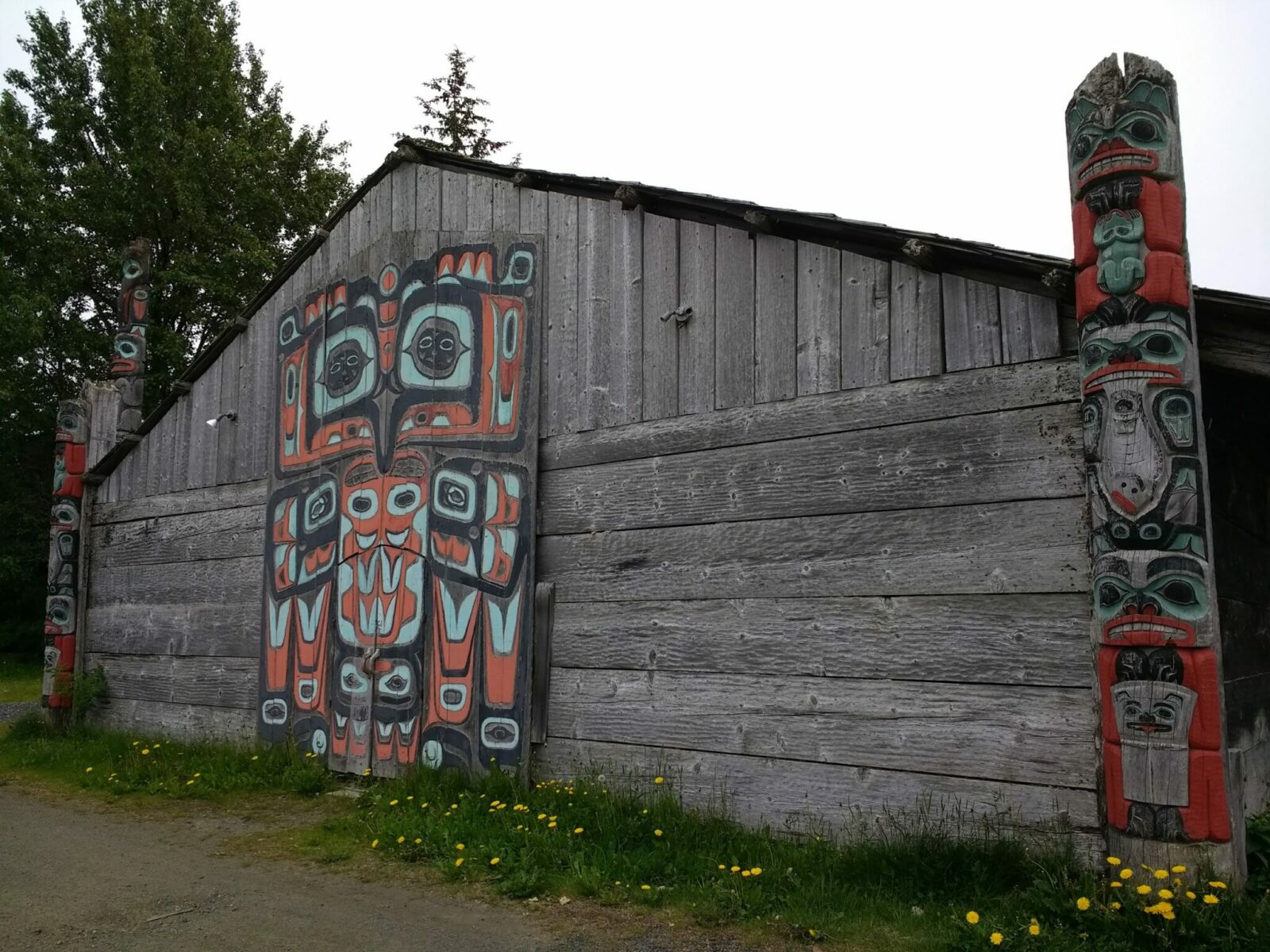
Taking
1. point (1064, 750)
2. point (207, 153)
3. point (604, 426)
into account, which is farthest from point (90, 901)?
point (207, 153)

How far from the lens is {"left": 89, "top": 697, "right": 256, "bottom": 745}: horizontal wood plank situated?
935cm

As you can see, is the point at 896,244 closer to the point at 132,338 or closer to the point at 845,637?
the point at 845,637

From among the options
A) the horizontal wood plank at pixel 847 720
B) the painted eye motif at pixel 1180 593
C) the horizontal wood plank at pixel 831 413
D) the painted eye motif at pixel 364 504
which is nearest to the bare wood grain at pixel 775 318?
the horizontal wood plank at pixel 831 413

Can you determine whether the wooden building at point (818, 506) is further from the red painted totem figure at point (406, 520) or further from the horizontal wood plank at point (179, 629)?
the horizontal wood plank at point (179, 629)

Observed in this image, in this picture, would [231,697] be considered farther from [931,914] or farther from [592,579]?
[931,914]

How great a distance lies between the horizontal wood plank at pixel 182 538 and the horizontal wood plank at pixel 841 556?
3.83 meters

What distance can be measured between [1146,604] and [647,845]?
3004mm

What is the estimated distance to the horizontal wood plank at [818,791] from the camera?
488cm

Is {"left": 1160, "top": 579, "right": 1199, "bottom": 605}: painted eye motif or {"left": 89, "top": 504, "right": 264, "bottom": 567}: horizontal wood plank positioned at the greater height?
{"left": 89, "top": 504, "right": 264, "bottom": 567}: horizontal wood plank

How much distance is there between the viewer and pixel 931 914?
4.49 metres

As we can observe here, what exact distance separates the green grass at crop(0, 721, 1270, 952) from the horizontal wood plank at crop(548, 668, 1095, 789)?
12.5 inches

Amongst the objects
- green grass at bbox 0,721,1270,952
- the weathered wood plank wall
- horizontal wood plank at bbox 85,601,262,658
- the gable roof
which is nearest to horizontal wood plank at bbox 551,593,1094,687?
the weathered wood plank wall

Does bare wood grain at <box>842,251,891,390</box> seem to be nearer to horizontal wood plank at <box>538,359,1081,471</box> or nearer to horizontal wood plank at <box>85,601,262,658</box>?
horizontal wood plank at <box>538,359,1081,471</box>

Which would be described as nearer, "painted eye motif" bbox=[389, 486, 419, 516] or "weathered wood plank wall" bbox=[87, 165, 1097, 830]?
"weathered wood plank wall" bbox=[87, 165, 1097, 830]
